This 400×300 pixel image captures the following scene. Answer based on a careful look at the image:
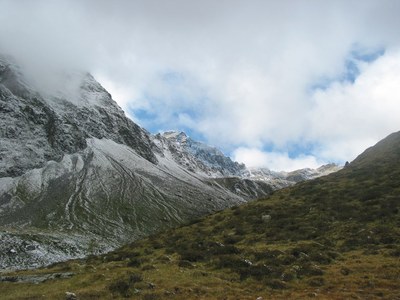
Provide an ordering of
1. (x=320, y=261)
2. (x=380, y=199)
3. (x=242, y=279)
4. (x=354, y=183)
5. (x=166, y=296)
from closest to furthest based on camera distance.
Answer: (x=166, y=296) < (x=242, y=279) < (x=320, y=261) < (x=380, y=199) < (x=354, y=183)

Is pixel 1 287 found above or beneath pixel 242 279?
beneath

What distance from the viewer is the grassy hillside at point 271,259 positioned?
26.0 m

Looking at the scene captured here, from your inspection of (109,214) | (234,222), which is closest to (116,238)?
(109,214)

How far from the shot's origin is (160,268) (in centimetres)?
3250

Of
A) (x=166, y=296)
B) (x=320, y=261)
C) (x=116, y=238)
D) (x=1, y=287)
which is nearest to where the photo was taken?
(x=166, y=296)

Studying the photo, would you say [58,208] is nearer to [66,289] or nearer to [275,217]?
[275,217]

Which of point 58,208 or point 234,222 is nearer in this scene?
point 234,222

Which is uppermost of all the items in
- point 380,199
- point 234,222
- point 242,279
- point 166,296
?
point 380,199

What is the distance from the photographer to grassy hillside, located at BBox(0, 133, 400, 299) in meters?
26.0

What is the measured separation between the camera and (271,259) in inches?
1262

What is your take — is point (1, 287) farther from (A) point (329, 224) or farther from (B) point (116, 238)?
(B) point (116, 238)

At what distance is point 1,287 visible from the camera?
33156mm

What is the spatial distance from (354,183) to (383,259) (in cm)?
2992

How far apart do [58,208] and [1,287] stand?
150 metres
